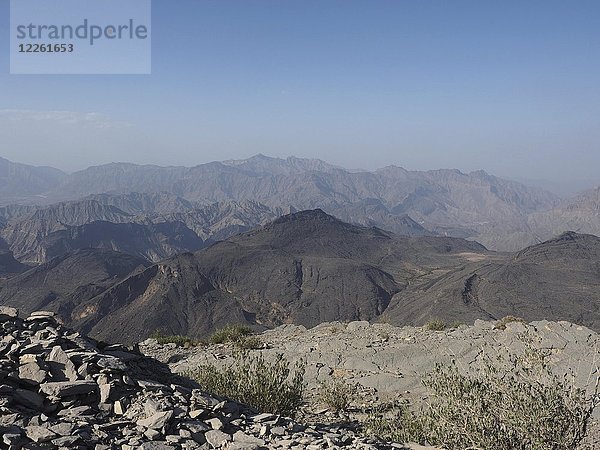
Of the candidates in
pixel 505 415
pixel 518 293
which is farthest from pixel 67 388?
pixel 518 293

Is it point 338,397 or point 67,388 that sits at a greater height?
point 67,388

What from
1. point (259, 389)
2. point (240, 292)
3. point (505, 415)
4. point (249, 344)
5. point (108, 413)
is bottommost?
point (240, 292)

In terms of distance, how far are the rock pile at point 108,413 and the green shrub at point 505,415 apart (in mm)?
1259

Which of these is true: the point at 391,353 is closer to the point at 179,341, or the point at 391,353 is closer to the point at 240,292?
the point at 179,341

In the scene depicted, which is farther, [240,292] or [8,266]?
[8,266]

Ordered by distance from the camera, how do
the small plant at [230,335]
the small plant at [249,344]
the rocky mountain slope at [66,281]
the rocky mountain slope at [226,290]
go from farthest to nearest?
the rocky mountain slope at [66,281]
the rocky mountain slope at [226,290]
the small plant at [230,335]
the small plant at [249,344]

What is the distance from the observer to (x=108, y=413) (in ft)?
17.1

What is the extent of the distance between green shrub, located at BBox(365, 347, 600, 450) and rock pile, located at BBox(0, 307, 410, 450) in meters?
1.26

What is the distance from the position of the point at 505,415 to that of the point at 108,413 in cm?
529

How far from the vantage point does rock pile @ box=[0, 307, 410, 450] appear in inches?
183

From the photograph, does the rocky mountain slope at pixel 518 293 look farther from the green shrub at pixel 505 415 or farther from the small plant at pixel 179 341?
the green shrub at pixel 505 415

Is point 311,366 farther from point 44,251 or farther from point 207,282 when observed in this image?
point 44,251

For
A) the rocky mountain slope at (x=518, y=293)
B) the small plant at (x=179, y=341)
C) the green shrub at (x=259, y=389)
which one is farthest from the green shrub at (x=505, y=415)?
the rocky mountain slope at (x=518, y=293)

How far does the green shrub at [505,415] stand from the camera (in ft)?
20.0
